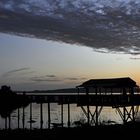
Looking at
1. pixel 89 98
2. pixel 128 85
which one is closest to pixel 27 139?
pixel 89 98

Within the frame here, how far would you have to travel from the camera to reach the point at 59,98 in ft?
170

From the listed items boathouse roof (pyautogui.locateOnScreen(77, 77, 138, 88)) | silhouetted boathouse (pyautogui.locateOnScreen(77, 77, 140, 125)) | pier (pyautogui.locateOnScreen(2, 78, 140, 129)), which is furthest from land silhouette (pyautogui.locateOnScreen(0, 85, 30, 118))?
silhouetted boathouse (pyautogui.locateOnScreen(77, 77, 140, 125))

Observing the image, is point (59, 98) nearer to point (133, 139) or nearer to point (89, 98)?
point (89, 98)

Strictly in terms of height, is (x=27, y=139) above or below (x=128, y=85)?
below

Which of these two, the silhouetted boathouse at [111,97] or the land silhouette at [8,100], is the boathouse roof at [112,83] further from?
the land silhouette at [8,100]

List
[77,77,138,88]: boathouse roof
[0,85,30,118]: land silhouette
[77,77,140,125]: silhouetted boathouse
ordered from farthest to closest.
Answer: [0,85,30,118]: land silhouette
[77,77,138,88]: boathouse roof
[77,77,140,125]: silhouetted boathouse

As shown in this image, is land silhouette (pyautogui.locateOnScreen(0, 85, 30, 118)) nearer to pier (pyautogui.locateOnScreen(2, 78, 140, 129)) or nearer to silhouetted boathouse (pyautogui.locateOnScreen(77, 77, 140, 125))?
pier (pyautogui.locateOnScreen(2, 78, 140, 129))

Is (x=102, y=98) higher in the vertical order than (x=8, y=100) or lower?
higher

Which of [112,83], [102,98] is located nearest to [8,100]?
[112,83]

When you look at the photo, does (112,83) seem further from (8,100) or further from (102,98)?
(8,100)

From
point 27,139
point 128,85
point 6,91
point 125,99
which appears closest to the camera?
point 27,139

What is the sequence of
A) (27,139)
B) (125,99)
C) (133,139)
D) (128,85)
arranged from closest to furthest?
1. (133,139)
2. (27,139)
3. (125,99)
4. (128,85)

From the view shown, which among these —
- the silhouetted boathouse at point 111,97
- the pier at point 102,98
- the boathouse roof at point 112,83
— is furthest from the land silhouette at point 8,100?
the silhouetted boathouse at point 111,97

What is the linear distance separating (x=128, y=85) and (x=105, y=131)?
65.0 feet
